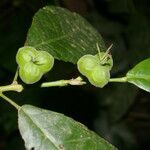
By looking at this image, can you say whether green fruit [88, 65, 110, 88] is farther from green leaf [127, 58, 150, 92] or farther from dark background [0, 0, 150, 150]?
dark background [0, 0, 150, 150]

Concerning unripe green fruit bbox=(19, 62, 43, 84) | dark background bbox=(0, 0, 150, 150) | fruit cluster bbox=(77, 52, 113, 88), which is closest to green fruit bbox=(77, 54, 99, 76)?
fruit cluster bbox=(77, 52, 113, 88)

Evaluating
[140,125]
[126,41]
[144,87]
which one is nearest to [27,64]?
[144,87]

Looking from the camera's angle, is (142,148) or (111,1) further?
(142,148)

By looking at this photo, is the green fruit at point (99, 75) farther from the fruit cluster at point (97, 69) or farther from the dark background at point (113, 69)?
the dark background at point (113, 69)

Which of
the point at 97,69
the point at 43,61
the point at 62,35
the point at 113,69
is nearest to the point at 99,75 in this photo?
the point at 97,69

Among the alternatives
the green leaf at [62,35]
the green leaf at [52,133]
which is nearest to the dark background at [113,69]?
the green leaf at [62,35]

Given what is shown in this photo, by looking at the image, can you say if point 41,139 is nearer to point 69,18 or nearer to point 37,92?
point 69,18

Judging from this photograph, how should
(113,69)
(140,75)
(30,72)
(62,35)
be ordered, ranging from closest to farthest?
(30,72), (140,75), (62,35), (113,69)

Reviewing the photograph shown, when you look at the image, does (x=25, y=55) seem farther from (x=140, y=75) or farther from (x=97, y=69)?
(x=140, y=75)
